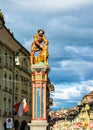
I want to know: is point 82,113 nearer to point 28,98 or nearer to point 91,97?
point 91,97

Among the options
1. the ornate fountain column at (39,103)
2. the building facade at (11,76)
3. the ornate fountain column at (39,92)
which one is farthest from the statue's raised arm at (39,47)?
the building facade at (11,76)

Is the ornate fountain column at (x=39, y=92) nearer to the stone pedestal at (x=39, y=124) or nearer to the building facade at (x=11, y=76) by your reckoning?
the stone pedestal at (x=39, y=124)

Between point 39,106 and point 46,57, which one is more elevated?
point 46,57

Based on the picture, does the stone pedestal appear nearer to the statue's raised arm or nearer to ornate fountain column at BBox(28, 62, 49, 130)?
ornate fountain column at BBox(28, 62, 49, 130)

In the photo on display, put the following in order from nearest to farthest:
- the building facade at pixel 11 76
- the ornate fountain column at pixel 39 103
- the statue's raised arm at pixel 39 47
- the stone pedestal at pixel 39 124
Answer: the stone pedestal at pixel 39 124
the ornate fountain column at pixel 39 103
the statue's raised arm at pixel 39 47
the building facade at pixel 11 76

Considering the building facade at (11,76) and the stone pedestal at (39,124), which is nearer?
the stone pedestal at (39,124)

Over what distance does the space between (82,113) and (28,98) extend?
111 meters

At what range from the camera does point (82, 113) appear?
17612 centimetres

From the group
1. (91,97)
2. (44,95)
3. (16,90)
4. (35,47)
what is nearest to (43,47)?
(35,47)

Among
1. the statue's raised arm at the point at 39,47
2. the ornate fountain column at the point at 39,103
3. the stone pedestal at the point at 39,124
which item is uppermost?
the statue's raised arm at the point at 39,47

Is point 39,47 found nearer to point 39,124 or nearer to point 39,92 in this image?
point 39,92

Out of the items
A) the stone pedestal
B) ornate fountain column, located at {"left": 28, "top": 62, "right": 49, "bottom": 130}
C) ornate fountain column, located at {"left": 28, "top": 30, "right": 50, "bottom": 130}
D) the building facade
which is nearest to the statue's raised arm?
ornate fountain column, located at {"left": 28, "top": 30, "right": 50, "bottom": 130}

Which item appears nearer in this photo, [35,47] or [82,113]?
[35,47]

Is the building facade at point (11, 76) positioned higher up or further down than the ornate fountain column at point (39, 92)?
higher up
